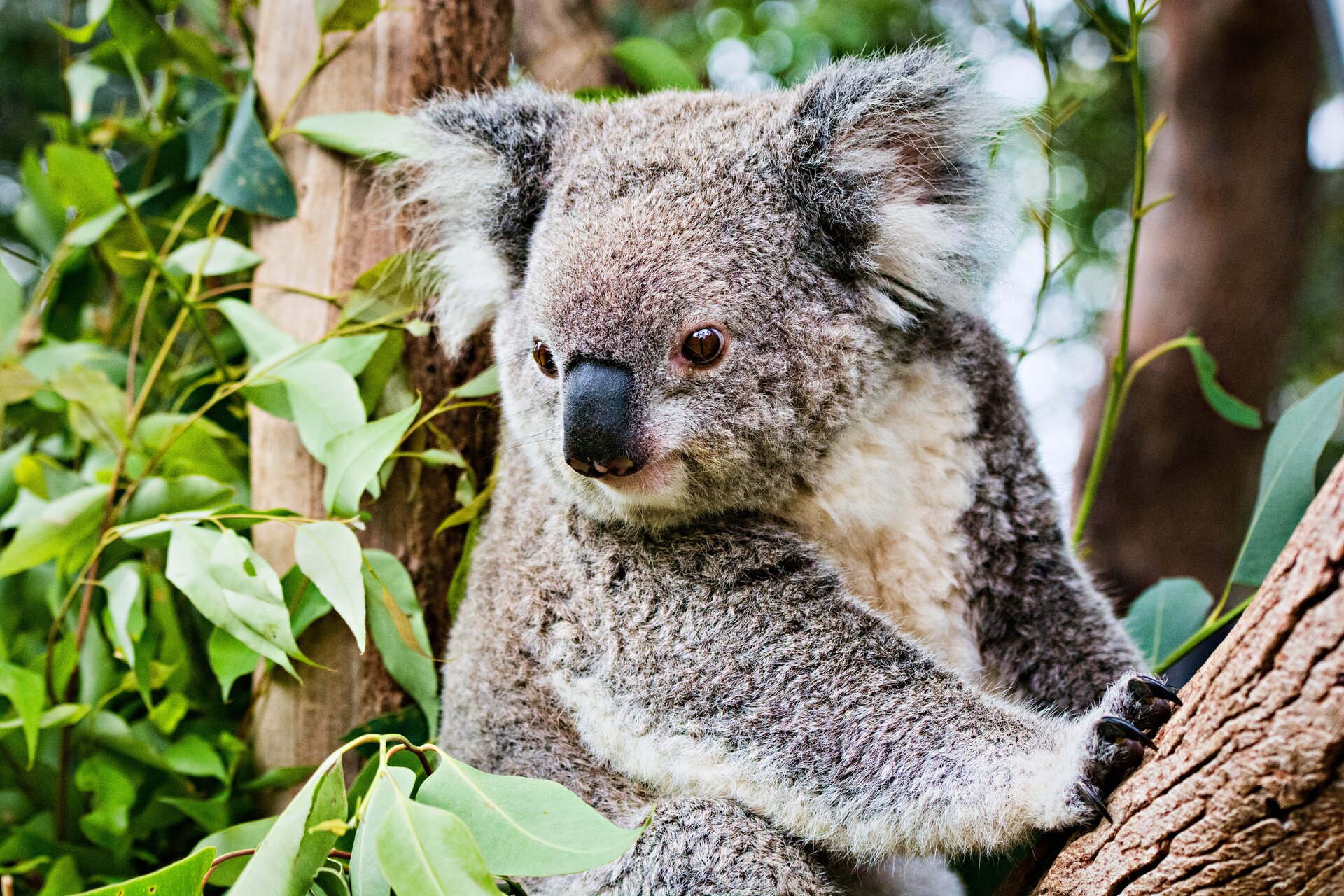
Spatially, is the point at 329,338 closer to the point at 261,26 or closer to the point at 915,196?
the point at 261,26

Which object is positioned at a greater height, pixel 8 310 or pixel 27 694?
pixel 8 310

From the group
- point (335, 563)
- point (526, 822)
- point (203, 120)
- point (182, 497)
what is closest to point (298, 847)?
point (526, 822)

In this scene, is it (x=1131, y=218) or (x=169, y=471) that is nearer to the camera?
(x=1131, y=218)

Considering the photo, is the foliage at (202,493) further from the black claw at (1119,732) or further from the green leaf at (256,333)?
the black claw at (1119,732)

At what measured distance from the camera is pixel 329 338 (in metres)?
2.23

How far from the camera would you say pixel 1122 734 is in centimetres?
137

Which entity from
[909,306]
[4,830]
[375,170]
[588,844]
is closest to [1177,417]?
[909,306]

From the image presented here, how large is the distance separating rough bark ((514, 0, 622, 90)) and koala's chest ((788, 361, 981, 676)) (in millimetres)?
2510

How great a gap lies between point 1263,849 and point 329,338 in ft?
6.28

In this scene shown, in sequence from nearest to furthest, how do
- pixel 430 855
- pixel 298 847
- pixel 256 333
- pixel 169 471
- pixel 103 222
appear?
pixel 430 855 → pixel 298 847 → pixel 256 333 → pixel 169 471 → pixel 103 222

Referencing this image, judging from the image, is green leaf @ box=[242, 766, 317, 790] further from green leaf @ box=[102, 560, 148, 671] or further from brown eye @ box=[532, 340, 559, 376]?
brown eye @ box=[532, 340, 559, 376]

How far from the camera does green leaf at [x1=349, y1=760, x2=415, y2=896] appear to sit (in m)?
1.44

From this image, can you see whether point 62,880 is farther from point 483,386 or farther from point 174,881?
point 483,386

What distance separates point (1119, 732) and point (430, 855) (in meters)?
0.93
